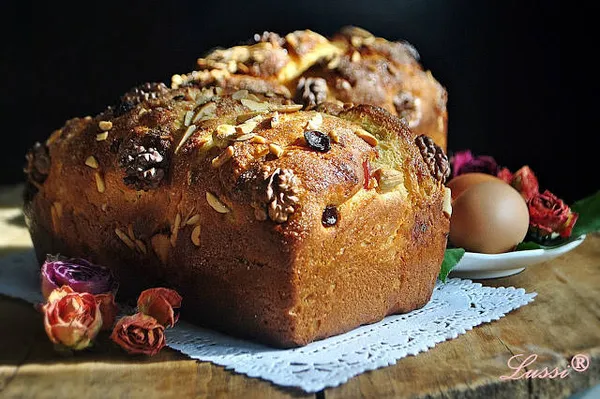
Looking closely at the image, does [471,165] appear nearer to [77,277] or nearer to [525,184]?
[525,184]

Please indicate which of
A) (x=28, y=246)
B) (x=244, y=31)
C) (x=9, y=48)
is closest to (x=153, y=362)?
(x=28, y=246)

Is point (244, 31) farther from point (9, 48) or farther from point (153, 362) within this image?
point (153, 362)

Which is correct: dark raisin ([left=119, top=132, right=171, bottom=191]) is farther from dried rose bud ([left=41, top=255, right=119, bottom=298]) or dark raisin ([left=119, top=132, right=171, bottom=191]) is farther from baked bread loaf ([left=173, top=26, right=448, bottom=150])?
baked bread loaf ([left=173, top=26, right=448, bottom=150])

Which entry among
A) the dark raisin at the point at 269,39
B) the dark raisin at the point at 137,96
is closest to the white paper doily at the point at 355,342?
the dark raisin at the point at 137,96

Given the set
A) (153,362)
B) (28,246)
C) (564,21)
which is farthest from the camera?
(564,21)

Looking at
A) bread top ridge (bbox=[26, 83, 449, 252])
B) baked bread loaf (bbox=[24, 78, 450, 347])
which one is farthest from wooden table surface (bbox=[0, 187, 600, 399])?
bread top ridge (bbox=[26, 83, 449, 252])

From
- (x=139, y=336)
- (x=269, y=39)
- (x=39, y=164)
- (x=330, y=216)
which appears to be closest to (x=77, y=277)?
(x=139, y=336)
